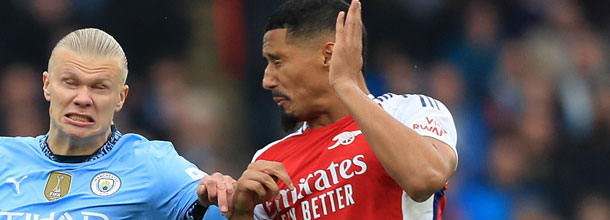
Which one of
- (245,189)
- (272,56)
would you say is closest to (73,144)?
(245,189)

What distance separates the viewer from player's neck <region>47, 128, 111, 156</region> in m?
4.87

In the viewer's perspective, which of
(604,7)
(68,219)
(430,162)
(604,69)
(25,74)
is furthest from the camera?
(604,7)

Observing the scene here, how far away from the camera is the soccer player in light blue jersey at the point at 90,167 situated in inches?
186

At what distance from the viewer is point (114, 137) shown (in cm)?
501

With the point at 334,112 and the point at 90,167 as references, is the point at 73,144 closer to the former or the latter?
the point at 90,167

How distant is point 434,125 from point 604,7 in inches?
282

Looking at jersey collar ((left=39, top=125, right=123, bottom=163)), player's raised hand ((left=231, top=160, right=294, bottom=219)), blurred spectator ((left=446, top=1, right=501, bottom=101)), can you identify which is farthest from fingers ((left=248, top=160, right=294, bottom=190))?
blurred spectator ((left=446, top=1, right=501, bottom=101))

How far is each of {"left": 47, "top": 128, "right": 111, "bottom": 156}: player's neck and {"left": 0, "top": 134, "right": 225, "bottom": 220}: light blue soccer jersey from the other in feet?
0.18

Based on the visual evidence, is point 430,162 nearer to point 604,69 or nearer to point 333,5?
point 333,5

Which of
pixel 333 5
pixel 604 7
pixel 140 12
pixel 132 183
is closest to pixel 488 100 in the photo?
pixel 604 7

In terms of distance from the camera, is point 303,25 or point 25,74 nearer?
point 303,25

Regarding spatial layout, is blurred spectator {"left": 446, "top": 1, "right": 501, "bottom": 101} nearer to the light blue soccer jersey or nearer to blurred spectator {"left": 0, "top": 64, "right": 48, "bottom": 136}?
blurred spectator {"left": 0, "top": 64, "right": 48, "bottom": 136}

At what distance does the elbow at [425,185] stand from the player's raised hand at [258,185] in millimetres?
545

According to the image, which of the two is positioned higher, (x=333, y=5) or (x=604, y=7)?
(x=333, y=5)
